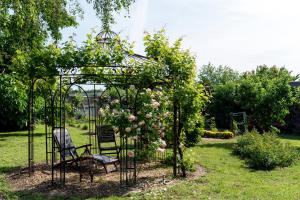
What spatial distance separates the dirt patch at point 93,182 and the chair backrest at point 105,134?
0.78 metres

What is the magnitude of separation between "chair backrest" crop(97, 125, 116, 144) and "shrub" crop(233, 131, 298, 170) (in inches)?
133

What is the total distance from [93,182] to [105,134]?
1.79 meters

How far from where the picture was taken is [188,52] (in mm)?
7949

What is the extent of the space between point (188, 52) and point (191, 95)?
0.92 metres

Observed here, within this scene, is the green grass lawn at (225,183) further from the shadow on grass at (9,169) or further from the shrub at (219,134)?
the shrub at (219,134)

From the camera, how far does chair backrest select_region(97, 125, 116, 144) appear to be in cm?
885

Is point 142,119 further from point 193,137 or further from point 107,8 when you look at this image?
point 193,137

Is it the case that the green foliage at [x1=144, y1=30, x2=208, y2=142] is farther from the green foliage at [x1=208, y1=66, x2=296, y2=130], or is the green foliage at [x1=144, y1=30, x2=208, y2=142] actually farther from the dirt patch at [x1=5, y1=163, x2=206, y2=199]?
the green foliage at [x1=208, y1=66, x2=296, y2=130]

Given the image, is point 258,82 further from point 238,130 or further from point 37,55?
point 37,55

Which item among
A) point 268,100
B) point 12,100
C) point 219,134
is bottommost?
point 219,134

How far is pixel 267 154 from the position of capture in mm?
9039

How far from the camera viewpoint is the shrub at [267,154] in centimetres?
892

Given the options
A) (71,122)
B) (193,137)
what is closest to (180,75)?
(193,137)

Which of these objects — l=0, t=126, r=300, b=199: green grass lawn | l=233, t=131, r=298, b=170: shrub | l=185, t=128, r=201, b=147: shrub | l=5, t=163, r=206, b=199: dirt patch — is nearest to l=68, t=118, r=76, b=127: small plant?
l=185, t=128, r=201, b=147: shrub
